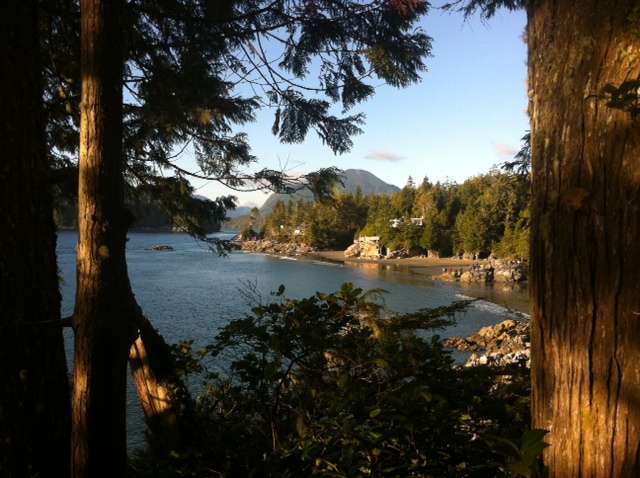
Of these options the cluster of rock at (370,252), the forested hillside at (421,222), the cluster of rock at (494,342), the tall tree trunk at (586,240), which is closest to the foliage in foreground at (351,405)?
the tall tree trunk at (586,240)

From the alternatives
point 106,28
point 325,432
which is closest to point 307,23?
point 106,28

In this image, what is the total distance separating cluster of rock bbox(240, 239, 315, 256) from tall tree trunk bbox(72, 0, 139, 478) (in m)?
48.4

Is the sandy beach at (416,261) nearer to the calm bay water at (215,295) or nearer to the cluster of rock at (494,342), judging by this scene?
the calm bay water at (215,295)

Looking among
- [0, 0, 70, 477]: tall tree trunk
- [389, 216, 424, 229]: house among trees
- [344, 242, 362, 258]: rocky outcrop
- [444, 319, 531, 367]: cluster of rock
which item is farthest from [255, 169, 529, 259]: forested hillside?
[0, 0, 70, 477]: tall tree trunk

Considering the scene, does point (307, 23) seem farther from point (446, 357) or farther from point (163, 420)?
point (163, 420)

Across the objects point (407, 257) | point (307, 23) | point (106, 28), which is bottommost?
point (407, 257)

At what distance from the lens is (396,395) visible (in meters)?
1.88

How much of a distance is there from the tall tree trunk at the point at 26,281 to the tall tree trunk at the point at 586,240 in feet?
5.74

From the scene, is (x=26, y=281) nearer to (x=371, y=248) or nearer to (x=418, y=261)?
(x=418, y=261)

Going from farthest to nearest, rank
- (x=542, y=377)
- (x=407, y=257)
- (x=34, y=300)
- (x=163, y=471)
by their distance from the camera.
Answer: (x=407, y=257), (x=163, y=471), (x=34, y=300), (x=542, y=377)

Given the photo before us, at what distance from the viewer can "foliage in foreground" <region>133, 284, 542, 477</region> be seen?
1821 millimetres

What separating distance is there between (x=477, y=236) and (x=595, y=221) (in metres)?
48.7

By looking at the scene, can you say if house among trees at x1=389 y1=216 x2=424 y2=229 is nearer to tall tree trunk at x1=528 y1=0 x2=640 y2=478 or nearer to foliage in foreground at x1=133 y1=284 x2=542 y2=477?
foliage in foreground at x1=133 y1=284 x2=542 y2=477

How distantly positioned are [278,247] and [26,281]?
173ft
